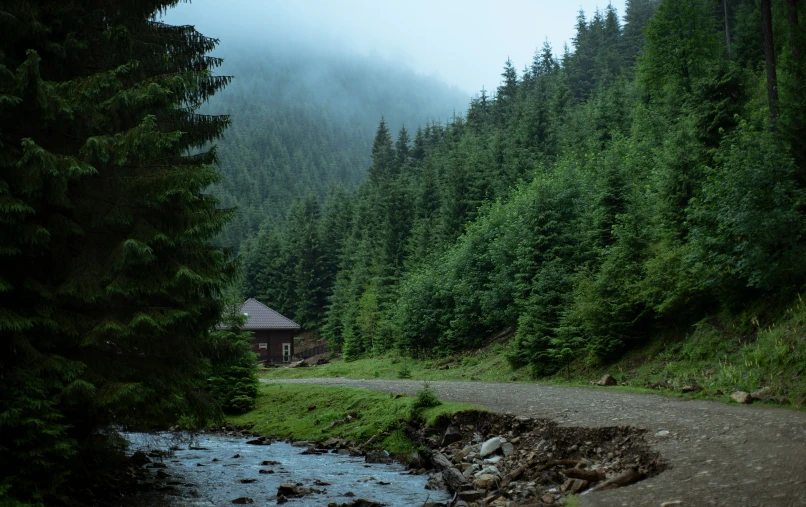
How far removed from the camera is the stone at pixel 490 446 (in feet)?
44.4

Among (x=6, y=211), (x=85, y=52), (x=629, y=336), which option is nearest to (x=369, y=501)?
(x=6, y=211)

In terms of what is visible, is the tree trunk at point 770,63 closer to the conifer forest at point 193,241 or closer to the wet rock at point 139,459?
the conifer forest at point 193,241

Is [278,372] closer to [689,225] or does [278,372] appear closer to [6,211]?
[689,225]

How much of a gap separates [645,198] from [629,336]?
7.28 meters

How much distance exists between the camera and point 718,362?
18.4 meters

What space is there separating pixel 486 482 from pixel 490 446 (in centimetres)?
232

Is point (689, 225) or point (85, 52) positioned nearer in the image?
point (85, 52)

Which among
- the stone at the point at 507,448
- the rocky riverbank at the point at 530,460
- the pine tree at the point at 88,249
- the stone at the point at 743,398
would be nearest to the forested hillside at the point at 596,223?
the stone at the point at 743,398

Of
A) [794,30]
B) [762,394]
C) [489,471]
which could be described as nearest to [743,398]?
[762,394]

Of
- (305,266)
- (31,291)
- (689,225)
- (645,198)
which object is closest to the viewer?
(31,291)

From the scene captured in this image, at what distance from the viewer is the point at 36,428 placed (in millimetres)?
9188

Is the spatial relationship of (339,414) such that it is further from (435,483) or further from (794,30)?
(794,30)

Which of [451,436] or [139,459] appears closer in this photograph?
[451,436]

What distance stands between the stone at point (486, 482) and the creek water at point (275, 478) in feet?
2.88
